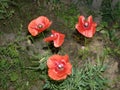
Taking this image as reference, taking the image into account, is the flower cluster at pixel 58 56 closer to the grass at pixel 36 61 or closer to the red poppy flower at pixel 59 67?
the red poppy flower at pixel 59 67

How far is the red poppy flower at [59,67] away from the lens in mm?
2734

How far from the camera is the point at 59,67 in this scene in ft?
9.16

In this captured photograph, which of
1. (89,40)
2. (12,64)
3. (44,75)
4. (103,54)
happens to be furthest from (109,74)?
(12,64)

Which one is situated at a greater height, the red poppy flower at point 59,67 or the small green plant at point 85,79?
the red poppy flower at point 59,67

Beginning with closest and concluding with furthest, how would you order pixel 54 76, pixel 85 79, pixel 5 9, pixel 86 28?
pixel 54 76
pixel 86 28
pixel 85 79
pixel 5 9

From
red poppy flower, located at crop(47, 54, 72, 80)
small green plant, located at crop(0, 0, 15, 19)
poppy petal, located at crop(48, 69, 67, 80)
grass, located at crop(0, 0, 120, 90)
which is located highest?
small green plant, located at crop(0, 0, 15, 19)

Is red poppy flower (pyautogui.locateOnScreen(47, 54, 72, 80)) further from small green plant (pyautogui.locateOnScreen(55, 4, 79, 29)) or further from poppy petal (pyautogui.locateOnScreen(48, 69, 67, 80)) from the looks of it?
small green plant (pyautogui.locateOnScreen(55, 4, 79, 29))

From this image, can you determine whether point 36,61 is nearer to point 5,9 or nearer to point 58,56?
point 58,56

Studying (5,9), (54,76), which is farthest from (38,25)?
(5,9)

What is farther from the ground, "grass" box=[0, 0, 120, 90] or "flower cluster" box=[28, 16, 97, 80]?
"flower cluster" box=[28, 16, 97, 80]

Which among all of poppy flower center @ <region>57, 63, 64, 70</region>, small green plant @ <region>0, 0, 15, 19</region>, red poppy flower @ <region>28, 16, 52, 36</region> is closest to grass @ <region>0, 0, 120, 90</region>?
small green plant @ <region>0, 0, 15, 19</region>

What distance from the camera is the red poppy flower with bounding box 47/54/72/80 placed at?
273 cm

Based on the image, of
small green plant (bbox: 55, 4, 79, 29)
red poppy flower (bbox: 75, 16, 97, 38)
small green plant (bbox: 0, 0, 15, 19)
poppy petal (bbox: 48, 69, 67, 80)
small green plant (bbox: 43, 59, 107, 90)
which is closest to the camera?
poppy petal (bbox: 48, 69, 67, 80)

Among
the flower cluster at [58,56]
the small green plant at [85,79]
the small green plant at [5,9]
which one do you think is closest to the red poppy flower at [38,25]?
the flower cluster at [58,56]
